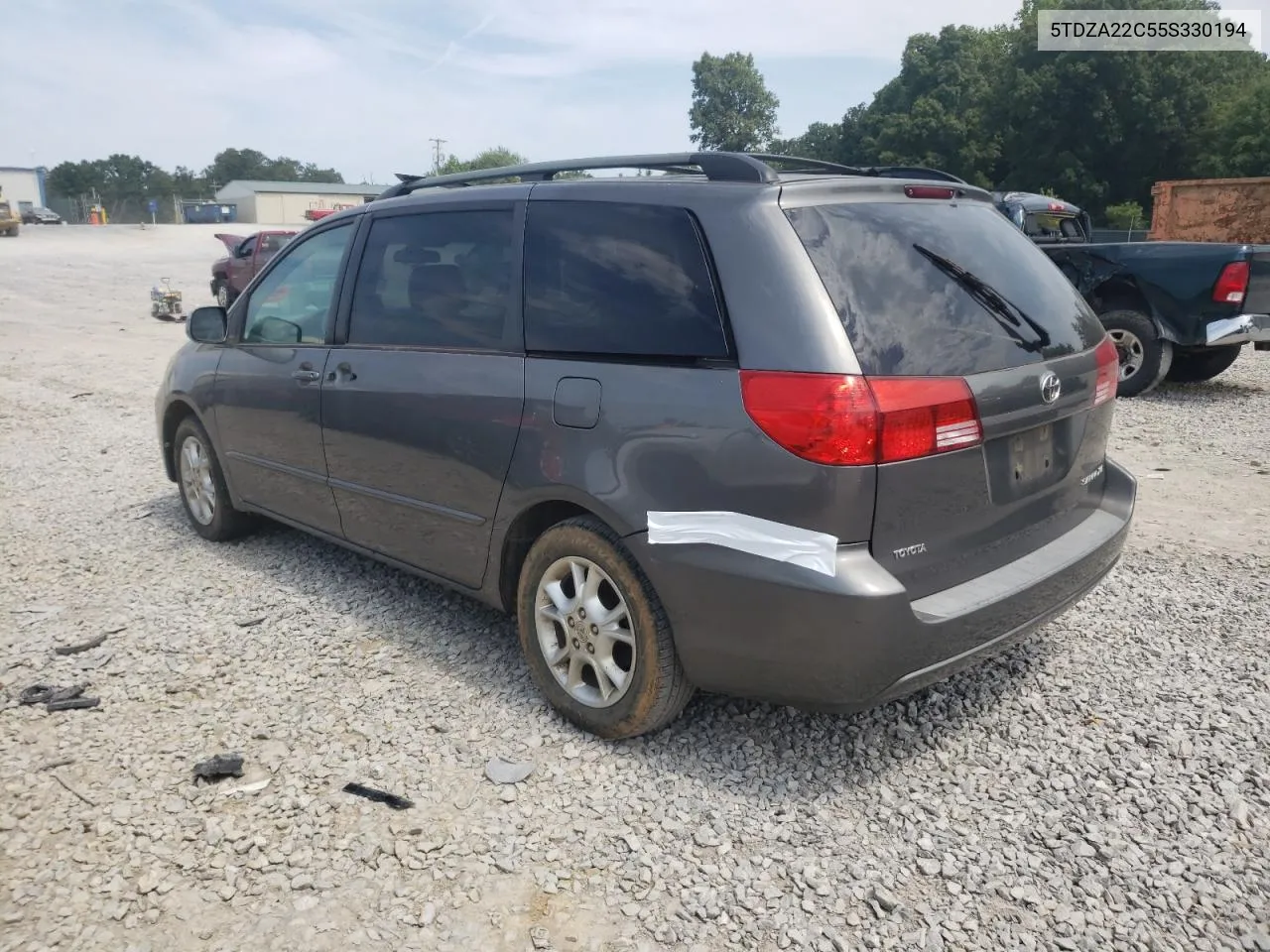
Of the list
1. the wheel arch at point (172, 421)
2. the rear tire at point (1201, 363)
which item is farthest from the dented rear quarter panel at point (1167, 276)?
the wheel arch at point (172, 421)

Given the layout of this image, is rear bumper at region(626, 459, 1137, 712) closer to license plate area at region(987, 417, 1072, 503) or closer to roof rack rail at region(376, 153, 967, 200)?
license plate area at region(987, 417, 1072, 503)

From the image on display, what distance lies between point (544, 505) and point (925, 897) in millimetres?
1664

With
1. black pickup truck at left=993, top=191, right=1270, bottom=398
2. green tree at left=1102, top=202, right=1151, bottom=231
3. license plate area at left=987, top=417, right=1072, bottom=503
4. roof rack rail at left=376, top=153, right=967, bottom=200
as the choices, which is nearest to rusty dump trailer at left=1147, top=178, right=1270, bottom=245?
black pickup truck at left=993, top=191, right=1270, bottom=398

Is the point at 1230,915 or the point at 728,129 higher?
the point at 728,129

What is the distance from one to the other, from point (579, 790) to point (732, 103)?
360ft

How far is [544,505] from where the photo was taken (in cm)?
329

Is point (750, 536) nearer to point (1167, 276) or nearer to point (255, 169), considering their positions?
point (1167, 276)

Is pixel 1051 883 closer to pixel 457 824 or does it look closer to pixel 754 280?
pixel 457 824

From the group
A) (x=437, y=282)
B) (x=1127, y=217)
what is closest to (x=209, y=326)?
(x=437, y=282)

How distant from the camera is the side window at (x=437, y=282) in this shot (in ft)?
11.5

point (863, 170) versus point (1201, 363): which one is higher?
point (863, 170)

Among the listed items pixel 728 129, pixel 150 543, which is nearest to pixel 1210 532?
pixel 150 543

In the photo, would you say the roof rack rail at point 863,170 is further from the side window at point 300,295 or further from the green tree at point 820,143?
the green tree at point 820,143

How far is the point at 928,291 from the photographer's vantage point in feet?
9.29
